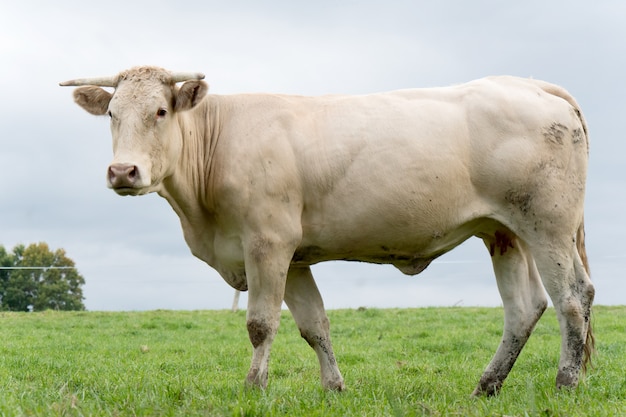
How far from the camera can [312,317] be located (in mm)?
7254

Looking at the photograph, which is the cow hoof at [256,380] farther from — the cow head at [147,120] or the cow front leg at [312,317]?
the cow head at [147,120]

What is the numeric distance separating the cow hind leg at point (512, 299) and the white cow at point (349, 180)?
23 millimetres

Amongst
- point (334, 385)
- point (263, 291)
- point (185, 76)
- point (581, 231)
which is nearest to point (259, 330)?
point (263, 291)

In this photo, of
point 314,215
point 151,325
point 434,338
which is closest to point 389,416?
point 314,215

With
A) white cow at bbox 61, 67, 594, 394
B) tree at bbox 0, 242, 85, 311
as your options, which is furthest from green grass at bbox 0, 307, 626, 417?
tree at bbox 0, 242, 85, 311

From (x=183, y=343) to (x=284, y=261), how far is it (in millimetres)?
8037

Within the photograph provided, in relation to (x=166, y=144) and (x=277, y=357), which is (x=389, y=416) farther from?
(x=277, y=357)

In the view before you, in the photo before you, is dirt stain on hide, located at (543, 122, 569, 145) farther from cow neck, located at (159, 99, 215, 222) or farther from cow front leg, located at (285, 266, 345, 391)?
cow neck, located at (159, 99, 215, 222)

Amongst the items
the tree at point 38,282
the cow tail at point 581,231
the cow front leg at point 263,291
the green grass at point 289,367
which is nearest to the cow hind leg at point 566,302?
the green grass at point 289,367

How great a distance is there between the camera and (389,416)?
4.99 m

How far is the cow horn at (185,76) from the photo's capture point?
6.67 m

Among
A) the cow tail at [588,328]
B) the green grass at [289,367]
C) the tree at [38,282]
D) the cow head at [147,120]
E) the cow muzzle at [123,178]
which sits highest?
the cow head at [147,120]

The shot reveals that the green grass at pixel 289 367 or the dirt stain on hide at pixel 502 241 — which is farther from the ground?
the dirt stain on hide at pixel 502 241

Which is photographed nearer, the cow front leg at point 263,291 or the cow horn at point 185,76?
the cow front leg at point 263,291
